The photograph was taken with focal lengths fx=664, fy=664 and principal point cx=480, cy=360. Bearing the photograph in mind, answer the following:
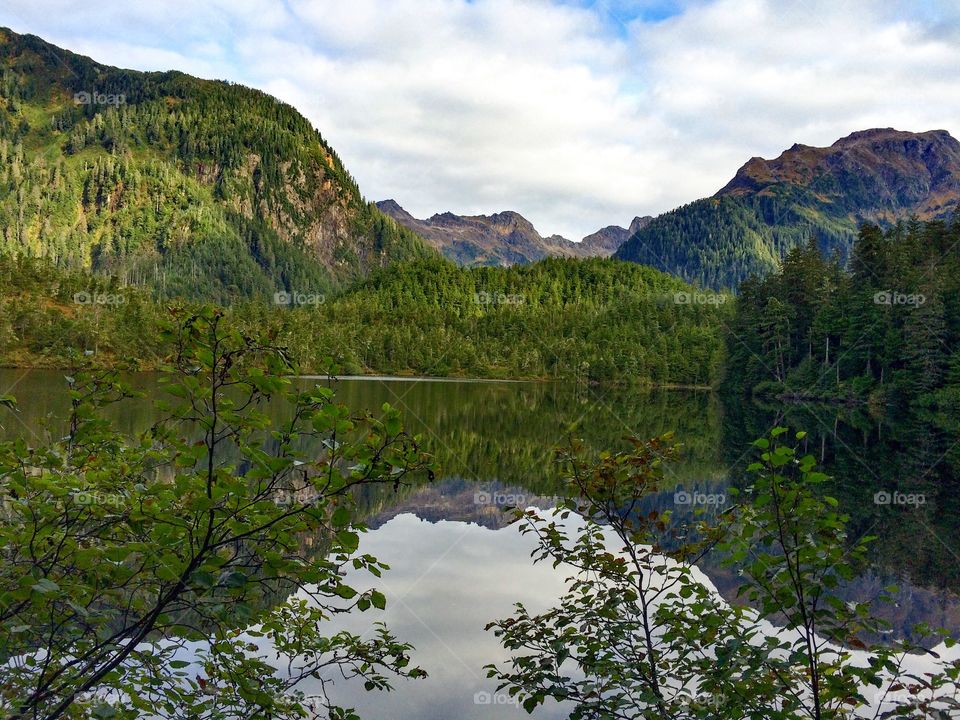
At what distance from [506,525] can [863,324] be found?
77.7m

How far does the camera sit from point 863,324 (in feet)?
255

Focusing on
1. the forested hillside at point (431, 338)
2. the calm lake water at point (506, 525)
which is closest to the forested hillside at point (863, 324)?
the forested hillside at point (431, 338)

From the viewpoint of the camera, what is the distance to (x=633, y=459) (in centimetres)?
698

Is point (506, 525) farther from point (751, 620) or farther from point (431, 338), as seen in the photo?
point (431, 338)

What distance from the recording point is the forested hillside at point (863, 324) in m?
66.8

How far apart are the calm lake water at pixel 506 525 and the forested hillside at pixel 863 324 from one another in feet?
67.4

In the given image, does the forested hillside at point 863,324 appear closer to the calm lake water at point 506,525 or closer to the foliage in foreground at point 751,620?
the calm lake water at point 506,525

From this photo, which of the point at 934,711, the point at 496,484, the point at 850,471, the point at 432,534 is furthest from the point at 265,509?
the point at 850,471

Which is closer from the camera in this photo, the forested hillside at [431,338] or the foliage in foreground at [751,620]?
the foliage in foreground at [751,620]

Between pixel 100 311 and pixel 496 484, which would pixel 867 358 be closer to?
pixel 496 484

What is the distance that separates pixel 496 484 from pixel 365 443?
24.7 meters

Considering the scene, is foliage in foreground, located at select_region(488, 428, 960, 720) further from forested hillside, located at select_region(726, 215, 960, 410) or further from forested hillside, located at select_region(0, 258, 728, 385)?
forested hillside, located at select_region(0, 258, 728, 385)

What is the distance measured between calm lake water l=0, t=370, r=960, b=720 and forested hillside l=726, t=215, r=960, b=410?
2053 cm

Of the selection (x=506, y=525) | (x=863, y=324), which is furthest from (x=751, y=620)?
(x=863, y=324)
